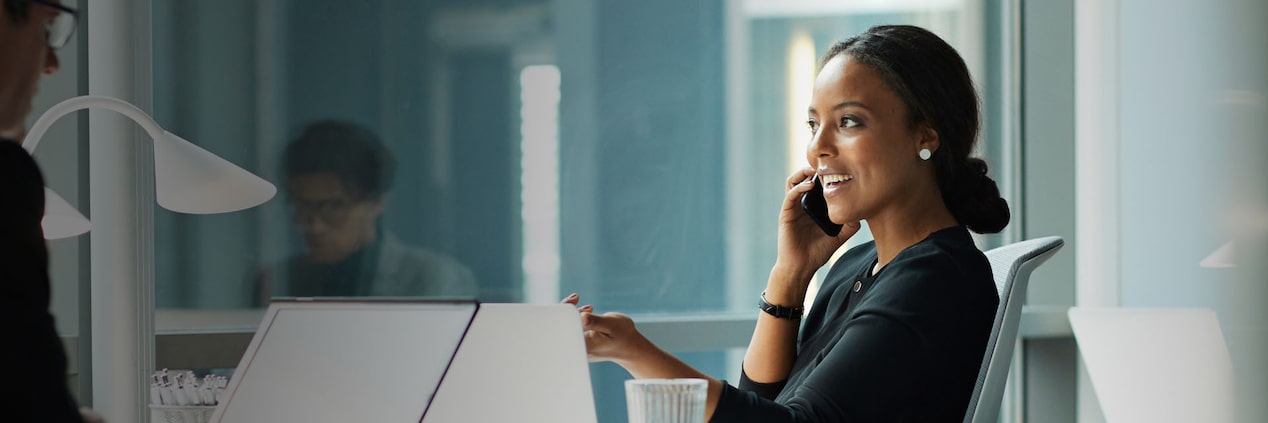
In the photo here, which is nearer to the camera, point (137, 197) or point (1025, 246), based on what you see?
point (137, 197)

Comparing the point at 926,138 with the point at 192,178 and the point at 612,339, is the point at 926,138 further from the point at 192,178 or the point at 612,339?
the point at 192,178

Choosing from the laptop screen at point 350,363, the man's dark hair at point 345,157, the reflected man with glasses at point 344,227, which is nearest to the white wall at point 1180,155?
the reflected man with glasses at point 344,227

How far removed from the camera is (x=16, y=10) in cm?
66

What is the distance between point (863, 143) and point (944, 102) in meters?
0.13

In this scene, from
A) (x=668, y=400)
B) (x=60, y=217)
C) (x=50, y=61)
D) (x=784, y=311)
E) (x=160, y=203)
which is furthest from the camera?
(x=784, y=311)

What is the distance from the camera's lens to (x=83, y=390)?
2238mm

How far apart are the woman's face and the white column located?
0.94 metres

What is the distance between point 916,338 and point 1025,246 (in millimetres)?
299

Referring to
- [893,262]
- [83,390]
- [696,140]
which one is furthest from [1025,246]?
[83,390]

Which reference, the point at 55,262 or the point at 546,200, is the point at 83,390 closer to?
the point at 55,262

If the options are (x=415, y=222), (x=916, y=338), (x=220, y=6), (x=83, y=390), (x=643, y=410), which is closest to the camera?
(x=643, y=410)

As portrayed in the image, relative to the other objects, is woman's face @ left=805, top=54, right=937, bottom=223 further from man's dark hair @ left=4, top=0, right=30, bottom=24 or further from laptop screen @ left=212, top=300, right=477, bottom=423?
man's dark hair @ left=4, top=0, right=30, bottom=24

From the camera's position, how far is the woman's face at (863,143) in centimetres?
158

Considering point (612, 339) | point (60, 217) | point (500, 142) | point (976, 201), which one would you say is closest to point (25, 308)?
point (60, 217)
